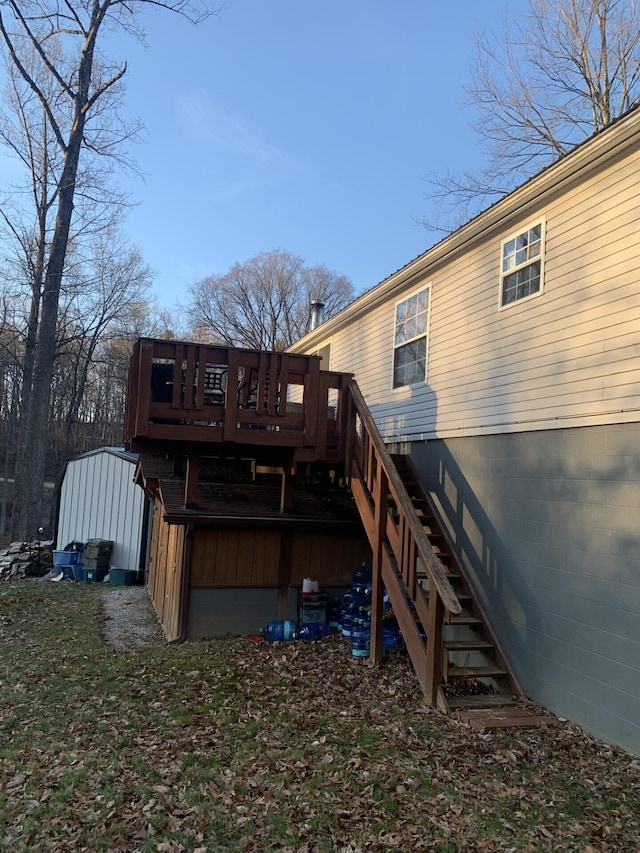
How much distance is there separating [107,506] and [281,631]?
9189 millimetres

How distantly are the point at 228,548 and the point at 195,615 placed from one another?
35.5 inches

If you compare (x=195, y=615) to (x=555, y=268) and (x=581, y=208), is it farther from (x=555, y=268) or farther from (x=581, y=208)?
(x=581, y=208)

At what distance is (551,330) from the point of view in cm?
583

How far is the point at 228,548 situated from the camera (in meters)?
7.79

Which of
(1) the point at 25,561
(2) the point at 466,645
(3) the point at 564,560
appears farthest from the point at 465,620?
(1) the point at 25,561

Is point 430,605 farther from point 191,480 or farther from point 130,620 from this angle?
point 130,620

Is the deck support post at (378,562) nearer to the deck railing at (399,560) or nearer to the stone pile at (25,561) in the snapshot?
the deck railing at (399,560)

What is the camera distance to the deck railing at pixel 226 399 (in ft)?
23.4

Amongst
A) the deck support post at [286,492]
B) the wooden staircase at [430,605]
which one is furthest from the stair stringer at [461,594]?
the deck support post at [286,492]

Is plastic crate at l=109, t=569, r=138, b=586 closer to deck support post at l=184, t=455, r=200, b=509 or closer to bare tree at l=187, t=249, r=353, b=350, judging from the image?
deck support post at l=184, t=455, r=200, b=509

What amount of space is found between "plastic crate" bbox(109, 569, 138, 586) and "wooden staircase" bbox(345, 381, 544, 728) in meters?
7.81

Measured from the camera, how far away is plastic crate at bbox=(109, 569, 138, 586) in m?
13.5

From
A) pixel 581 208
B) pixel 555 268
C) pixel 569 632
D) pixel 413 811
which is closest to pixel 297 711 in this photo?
pixel 413 811

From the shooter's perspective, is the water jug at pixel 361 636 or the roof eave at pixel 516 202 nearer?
the roof eave at pixel 516 202
